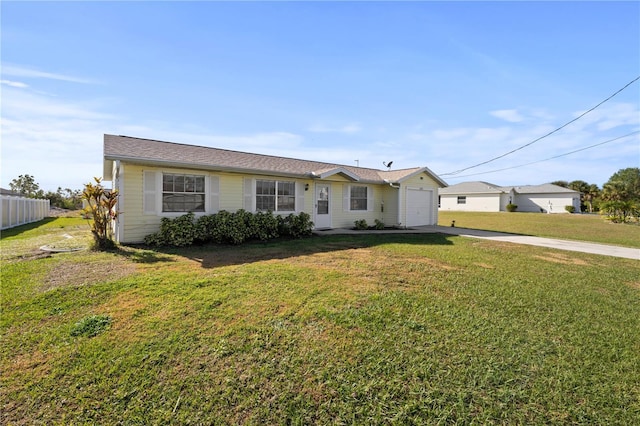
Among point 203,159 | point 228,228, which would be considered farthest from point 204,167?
point 228,228

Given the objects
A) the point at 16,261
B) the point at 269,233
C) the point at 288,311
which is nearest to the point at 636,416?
the point at 288,311

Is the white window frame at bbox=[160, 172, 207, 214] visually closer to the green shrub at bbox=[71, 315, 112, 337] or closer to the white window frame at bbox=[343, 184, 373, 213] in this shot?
the green shrub at bbox=[71, 315, 112, 337]

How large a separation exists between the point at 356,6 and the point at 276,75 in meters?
4.08

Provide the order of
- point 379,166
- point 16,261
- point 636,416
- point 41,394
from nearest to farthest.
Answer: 1. point 636,416
2. point 41,394
3. point 16,261
4. point 379,166

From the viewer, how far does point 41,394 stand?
2473mm

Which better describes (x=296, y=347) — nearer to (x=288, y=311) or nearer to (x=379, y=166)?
(x=288, y=311)

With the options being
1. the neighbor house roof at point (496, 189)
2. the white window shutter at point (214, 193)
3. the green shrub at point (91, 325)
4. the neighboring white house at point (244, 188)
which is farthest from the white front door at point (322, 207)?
the neighbor house roof at point (496, 189)

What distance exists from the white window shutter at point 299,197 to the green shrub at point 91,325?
29.6 ft

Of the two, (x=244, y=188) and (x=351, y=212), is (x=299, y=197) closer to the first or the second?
(x=244, y=188)

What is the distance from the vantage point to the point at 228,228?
9.49 meters

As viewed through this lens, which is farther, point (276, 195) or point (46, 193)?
point (46, 193)

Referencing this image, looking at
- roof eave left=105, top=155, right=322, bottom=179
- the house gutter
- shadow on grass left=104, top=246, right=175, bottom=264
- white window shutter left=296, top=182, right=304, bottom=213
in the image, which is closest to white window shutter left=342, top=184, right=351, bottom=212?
the house gutter

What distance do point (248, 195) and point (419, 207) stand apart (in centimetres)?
1029

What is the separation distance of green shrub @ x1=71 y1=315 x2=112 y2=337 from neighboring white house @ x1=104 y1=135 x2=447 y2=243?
5752 mm
